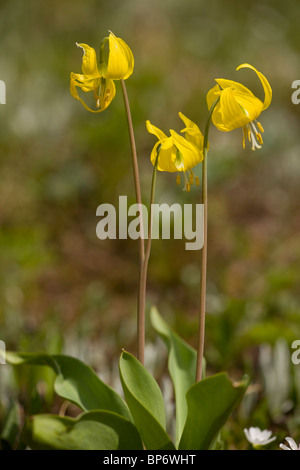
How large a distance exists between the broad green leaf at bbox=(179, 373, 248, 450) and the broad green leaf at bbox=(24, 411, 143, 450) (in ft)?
0.40

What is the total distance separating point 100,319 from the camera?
10.2 feet

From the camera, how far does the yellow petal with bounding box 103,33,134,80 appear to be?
1.20 meters

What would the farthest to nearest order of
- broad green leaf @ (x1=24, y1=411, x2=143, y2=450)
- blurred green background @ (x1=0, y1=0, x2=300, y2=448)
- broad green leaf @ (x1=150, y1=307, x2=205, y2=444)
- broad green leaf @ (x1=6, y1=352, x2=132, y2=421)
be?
blurred green background @ (x1=0, y1=0, x2=300, y2=448), broad green leaf @ (x1=150, y1=307, x2=205, y2=444), broad green leaf @ (x1=6, y1=352, x2=132, y2=421), broad green leaf @ (x1=24, y1=411, x2=143, y2=450)

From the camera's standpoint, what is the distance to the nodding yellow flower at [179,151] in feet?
4.10

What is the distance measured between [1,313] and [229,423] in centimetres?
154

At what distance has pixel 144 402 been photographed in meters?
1.37

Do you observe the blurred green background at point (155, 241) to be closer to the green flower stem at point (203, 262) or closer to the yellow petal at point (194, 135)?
the green flower stem at point (203, 262)

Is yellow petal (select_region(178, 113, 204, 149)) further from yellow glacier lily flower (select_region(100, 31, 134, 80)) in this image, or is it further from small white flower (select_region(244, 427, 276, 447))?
small white flower (select_region(244, 427, 276, 447))

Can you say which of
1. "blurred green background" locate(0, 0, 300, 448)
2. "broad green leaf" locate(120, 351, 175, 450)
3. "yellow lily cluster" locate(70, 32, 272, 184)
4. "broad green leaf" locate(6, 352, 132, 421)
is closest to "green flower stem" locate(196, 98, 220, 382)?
"yellow lily cluster" locate(70, 32, 272, 184)

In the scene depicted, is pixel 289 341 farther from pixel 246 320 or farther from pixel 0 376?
pixel 0 376

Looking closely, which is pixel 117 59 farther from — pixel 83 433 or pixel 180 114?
pixel 83 433

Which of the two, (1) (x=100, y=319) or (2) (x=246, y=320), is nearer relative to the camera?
(2) (x=246, y=320)

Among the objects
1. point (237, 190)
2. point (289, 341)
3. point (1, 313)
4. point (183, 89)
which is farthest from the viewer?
point (183, 89)
